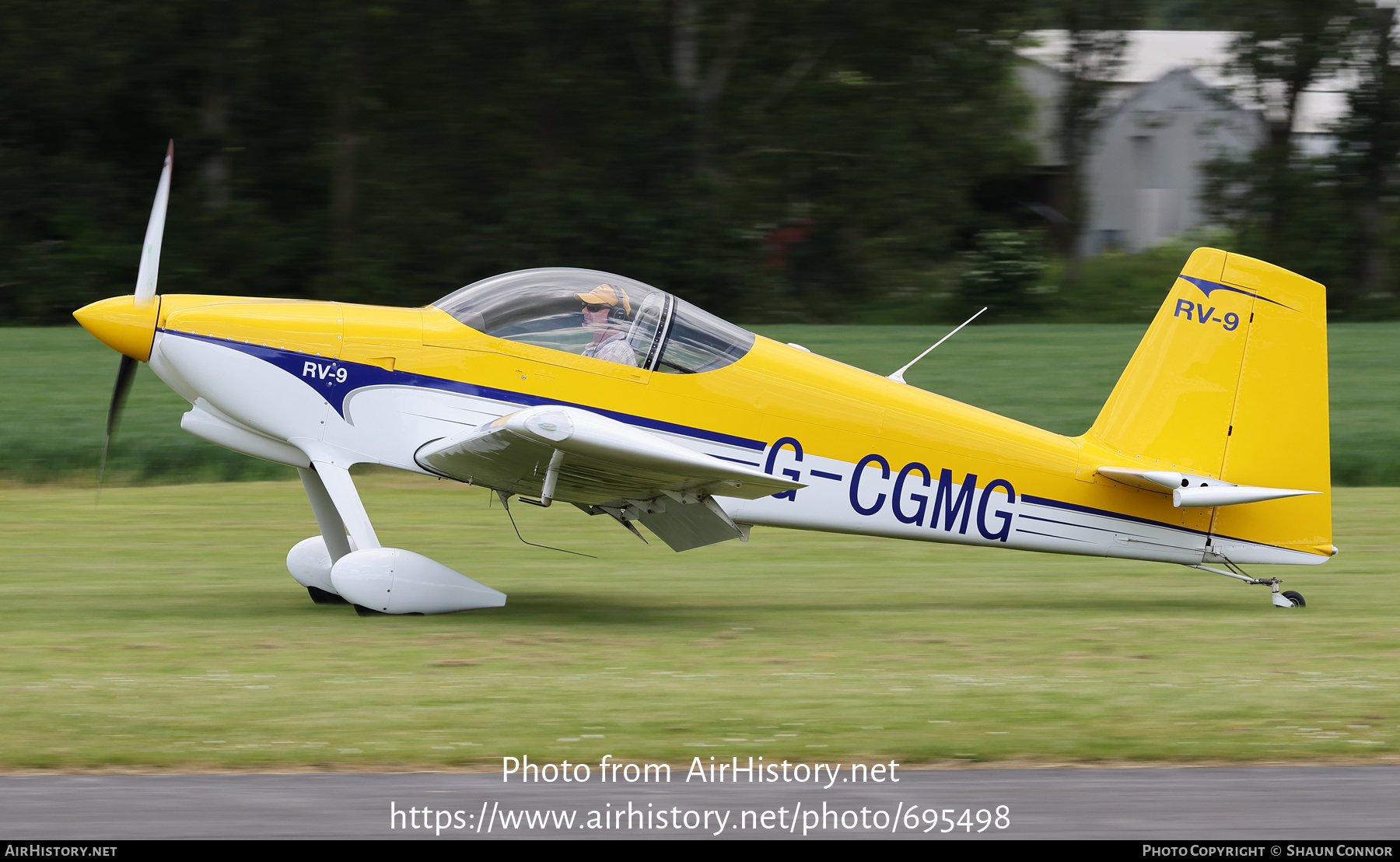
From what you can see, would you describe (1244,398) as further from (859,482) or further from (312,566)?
(312,566)

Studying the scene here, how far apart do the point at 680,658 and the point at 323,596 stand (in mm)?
2487

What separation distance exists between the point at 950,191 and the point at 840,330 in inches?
219

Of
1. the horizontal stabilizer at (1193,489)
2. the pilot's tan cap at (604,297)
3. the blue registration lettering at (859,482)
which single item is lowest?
the horizontal stabilizer at (1193,489)

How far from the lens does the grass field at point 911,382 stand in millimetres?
14430

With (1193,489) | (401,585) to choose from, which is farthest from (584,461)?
(1193,489)

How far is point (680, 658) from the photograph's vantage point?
23.4 feet

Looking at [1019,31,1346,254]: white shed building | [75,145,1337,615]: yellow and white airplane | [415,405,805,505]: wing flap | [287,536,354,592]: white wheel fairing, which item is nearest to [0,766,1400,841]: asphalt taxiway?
[415,405,805,505]: wing flap

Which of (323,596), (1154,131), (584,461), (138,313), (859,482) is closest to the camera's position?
(584,461)

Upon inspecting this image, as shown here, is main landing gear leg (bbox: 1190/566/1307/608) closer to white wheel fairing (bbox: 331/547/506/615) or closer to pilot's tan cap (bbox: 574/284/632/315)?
pilot's tan cap (bbox: 574/284/632/315)

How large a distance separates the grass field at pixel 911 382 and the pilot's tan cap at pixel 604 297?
7.54m

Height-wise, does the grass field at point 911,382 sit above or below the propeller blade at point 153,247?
below

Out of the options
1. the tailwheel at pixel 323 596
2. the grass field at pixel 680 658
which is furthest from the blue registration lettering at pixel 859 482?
the tailwheel at pixel 323 596

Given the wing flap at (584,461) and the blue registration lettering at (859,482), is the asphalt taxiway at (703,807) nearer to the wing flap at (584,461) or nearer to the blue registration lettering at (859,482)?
the wing flap at (584,461)

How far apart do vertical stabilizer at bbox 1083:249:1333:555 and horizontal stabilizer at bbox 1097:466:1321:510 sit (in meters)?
0.17
